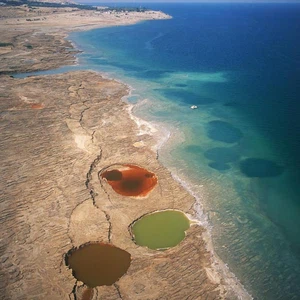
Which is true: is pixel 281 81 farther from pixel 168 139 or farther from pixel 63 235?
pixel 63 235

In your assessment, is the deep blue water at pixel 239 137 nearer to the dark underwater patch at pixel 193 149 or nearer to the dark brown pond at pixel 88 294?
the dark underwater patch at pixel 193 149

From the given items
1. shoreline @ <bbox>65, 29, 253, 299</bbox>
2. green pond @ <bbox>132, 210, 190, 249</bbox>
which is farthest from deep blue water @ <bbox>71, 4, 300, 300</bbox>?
green pond @ <bbox>132, 210, 190, 249</bbox>

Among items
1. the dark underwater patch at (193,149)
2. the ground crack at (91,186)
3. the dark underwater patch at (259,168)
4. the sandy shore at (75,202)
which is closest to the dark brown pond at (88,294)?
the sandy shore at (75,202)

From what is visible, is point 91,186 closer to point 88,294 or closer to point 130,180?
point 130,180

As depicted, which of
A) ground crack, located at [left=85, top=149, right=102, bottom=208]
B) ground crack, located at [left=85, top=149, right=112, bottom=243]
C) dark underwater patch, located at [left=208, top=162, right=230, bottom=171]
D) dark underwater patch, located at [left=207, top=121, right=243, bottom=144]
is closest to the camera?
ground crack, located at [left=85, top=149, right=112, bottom=243]

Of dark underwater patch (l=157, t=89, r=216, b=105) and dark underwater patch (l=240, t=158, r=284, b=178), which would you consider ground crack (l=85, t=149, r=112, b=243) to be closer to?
dark underwater patch (l=240, t=158, r=284, b=178)
